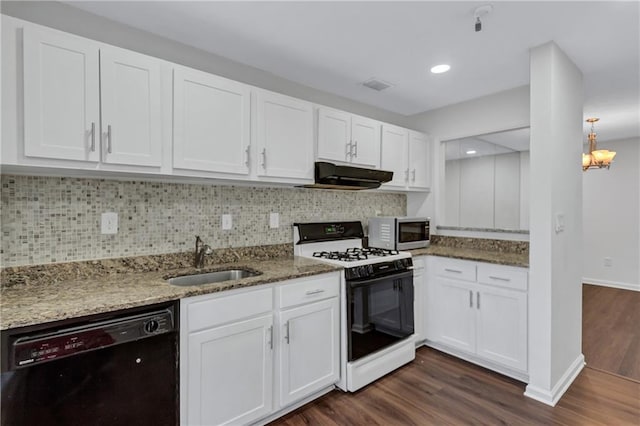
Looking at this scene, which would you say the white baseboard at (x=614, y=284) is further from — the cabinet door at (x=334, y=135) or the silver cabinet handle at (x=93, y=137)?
the silver cabinet handle at (x=93, y=137)

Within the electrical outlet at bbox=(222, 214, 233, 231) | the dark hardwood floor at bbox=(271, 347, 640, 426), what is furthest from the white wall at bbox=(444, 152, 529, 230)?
the electrical outlet at bbox=(222, 214, 233, 231)

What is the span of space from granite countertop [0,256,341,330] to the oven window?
1.13 m

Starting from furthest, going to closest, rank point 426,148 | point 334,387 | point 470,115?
1. point 426,148
2. point 470,115
3. point 334,387

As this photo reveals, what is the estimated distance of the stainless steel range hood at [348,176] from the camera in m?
2.52

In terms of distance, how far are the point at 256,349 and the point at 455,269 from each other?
183cm

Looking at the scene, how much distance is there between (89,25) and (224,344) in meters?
1.94

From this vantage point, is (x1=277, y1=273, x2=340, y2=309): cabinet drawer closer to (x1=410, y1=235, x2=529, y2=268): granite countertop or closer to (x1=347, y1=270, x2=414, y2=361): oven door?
(x1=347, y1=270, x2=414, y2=361): oven door

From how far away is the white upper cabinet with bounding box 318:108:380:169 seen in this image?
8.62 ft

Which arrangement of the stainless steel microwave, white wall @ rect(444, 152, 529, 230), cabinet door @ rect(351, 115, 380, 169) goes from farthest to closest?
white wall @ rect(444, 152, 529, 230) < the stainless steel microwave < cabinet door @ rect(351, 115, 380, 169)

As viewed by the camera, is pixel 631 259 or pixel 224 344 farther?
pixel 631 259

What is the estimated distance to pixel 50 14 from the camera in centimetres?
175

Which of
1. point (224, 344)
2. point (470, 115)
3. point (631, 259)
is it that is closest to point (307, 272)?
point (224, 344)

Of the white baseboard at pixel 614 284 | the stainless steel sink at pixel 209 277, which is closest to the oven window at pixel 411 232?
the stainless steel sink at pixel 209 277

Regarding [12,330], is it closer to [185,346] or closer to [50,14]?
[185,346]
